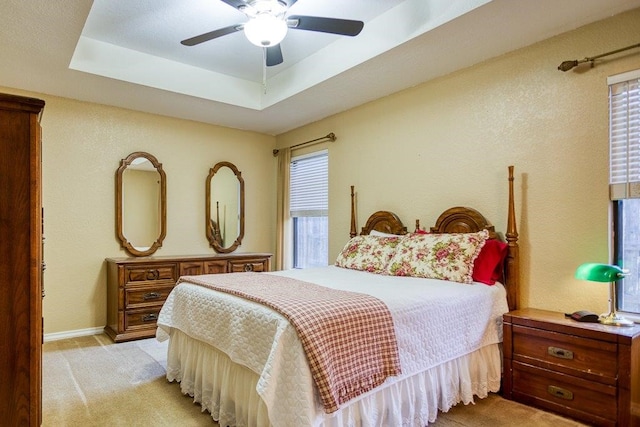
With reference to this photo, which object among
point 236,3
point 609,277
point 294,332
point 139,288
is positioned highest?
point 236,3

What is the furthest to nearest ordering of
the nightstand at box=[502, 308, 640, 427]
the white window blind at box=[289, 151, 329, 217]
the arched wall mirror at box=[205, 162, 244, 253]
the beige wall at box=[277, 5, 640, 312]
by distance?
the arched wall mirror at box=[205, 162, 244, 253], the white window blind at box=[289, 151, 329, 217], the beige wall at box=[277, 5, 640, 312], the nightstand at box=[502, 308, 640, 427]

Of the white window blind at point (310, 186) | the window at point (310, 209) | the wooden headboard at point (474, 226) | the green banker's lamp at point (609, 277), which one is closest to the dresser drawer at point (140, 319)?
the window at point (310, 209)

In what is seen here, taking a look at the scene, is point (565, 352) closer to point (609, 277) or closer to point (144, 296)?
point (609, 277)

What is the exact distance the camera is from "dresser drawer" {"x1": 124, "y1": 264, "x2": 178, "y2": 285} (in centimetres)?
387

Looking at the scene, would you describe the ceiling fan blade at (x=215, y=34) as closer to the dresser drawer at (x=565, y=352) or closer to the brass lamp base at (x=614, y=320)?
the dresser drawer at (x=565, y=352)

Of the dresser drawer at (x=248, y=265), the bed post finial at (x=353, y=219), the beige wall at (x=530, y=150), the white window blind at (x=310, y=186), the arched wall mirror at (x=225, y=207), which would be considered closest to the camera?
the beige wall at (x=530, y=150)

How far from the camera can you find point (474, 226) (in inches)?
122

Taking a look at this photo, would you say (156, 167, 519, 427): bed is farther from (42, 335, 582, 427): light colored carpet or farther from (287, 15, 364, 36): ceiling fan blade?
(287, 15, 364, 36): ceiling fan blade

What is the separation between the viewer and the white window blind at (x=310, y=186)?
485 cm

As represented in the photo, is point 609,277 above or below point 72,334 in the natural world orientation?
above

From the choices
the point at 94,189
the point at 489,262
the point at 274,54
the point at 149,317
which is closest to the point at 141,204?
the point at 94,189

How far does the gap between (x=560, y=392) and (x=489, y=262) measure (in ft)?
2.93

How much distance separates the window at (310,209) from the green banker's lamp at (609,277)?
9.67 ft

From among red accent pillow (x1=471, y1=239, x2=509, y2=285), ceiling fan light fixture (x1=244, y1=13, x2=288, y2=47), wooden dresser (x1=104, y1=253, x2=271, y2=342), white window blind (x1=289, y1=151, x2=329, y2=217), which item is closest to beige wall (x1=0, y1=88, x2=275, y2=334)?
wooden dresser (x1=104, y1=253, x2=271, y2=342)
